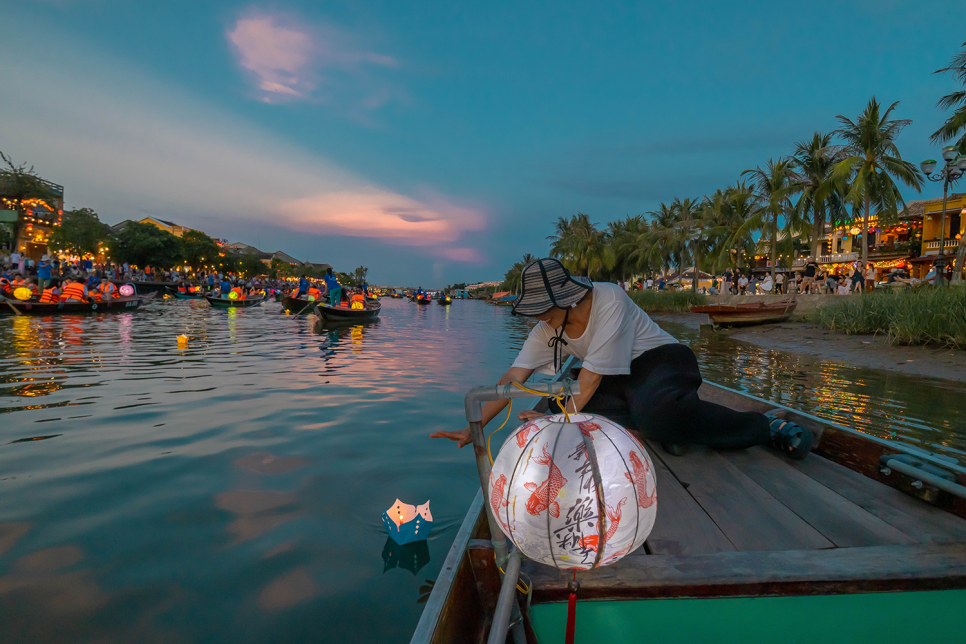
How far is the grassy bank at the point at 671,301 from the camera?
31.4m

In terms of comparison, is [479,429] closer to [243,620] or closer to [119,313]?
[243,620]

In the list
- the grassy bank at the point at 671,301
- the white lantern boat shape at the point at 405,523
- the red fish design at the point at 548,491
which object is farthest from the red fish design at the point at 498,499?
the grassy bank at the point at 671,301

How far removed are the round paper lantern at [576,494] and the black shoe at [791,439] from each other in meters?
2.33

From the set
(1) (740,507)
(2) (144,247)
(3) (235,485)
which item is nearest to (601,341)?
(1) (740,507)

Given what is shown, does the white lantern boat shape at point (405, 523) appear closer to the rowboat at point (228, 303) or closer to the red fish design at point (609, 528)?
the red fish design at point (609, 528)

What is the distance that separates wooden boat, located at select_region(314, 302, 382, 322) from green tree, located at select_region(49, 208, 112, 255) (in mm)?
34406

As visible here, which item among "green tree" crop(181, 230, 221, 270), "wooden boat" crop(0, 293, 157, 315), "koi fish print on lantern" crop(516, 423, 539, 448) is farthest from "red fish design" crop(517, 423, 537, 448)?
"green tree" crop(181, 230, 221, 270)

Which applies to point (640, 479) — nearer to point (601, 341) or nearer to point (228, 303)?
point (601, 341)

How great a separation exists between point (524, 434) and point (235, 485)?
352 centimetres

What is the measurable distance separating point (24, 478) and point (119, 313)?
21602 millimetres

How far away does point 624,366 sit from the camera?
2777 mm

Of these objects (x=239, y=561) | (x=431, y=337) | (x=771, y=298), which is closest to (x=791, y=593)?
(x=239, y=561)

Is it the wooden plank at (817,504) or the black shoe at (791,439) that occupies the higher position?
the black shoe at (791,439)

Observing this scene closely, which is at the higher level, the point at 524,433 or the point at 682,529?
the point at 524,433
